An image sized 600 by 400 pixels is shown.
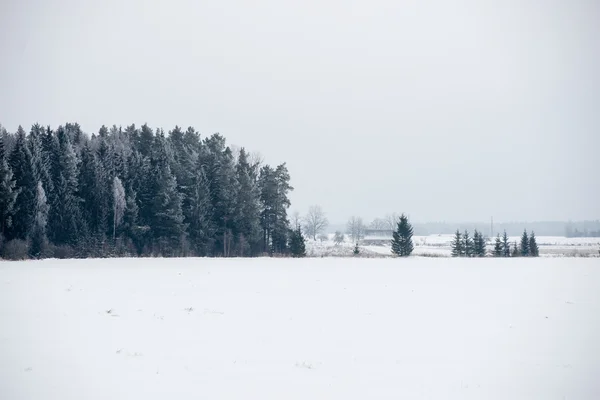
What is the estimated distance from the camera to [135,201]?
54.6 m

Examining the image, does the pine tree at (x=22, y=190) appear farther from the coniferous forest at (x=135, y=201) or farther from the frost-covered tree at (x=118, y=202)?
the frost-covered tree at (x=118, y=202)

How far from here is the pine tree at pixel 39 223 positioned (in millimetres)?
44000

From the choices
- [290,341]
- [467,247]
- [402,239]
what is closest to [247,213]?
[402,239]

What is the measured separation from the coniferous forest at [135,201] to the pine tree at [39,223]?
105 millimetres

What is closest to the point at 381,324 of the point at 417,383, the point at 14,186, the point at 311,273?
the point at 417,383

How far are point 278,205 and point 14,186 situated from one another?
108 ft

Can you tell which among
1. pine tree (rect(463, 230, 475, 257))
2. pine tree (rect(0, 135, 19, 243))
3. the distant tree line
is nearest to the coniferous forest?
pine tree (rect(0, 135, 19, 243))

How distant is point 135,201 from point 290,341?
156 feet

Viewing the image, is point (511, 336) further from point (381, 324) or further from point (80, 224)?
point (80, 224)

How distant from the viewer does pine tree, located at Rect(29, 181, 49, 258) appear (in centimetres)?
4400

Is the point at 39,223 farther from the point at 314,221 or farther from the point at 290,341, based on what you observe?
the point at 314,221

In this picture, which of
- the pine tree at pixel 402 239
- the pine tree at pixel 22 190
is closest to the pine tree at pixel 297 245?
the pine tree at pixel 402 239

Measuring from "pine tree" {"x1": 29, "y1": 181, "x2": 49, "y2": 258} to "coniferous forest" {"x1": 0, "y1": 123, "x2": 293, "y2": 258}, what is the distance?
105mm

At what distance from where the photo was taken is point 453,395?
8664 millimetres
